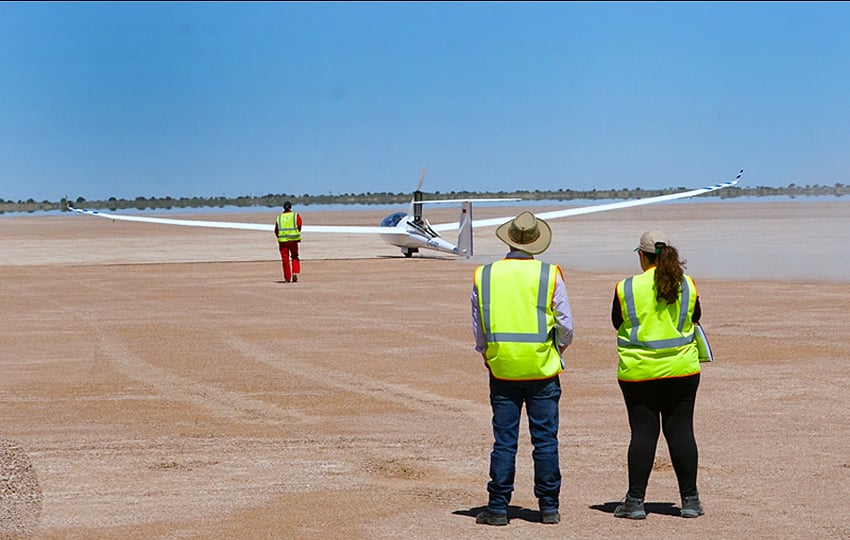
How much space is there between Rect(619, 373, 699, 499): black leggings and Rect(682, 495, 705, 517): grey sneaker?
0.10 feet

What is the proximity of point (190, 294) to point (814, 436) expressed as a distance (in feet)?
54.1

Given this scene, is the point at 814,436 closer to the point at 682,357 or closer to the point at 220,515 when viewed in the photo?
the point at 682,357

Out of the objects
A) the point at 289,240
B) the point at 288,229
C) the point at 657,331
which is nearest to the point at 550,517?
the point at 657,331

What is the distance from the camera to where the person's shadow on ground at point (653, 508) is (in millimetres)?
7516

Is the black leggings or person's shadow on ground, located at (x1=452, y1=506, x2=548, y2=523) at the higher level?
the black leggings

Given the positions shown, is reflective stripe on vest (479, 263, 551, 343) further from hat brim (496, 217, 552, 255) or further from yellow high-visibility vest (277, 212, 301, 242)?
yellow high-visibility vest (277, 212, 301, 242)

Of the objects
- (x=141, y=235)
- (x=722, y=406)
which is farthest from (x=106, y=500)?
(x=141, y=235)

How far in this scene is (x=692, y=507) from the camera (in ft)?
24.0

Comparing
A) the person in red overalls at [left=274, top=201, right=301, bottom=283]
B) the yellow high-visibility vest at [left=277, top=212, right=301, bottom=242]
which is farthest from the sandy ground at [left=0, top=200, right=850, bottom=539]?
the yellow high-visibility vest at [left=277, top=212, right=301, bottom=242]

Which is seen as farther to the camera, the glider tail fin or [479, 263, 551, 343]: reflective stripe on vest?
the glider tail fin

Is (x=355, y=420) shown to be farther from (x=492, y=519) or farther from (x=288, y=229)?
(x=288, y=229)

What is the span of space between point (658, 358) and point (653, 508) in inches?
38.8

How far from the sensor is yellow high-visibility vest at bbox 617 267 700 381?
7.29 metres

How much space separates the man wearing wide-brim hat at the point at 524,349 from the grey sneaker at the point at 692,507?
2.41ft
